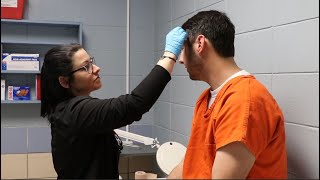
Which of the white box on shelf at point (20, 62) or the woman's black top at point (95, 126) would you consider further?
the white box on shelf at point (20, 62)

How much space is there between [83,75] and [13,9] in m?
1.29

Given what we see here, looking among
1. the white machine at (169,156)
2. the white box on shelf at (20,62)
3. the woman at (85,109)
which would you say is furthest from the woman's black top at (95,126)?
the white box on shelf at (20,62)

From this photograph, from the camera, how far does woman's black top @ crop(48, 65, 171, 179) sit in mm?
1080

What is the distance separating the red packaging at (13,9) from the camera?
2256 mm

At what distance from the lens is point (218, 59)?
1.18m

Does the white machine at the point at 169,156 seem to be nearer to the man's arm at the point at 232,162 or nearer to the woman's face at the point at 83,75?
the woman's face at the point at 83,75

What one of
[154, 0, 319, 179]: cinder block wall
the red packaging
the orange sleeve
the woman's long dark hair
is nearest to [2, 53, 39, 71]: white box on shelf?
the red packaging

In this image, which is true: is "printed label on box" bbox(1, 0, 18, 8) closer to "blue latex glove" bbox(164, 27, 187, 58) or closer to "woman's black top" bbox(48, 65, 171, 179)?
"woman's black top" bbox(48, 65, 171, 179)

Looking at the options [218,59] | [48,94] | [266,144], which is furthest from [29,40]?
[266,144]

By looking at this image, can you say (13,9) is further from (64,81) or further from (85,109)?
(85,109)

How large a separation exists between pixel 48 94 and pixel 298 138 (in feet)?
3.02

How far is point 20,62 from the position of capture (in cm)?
220

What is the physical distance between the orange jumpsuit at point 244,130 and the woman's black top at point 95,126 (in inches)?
8.0

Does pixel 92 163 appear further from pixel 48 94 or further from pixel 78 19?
pixel 78 19
